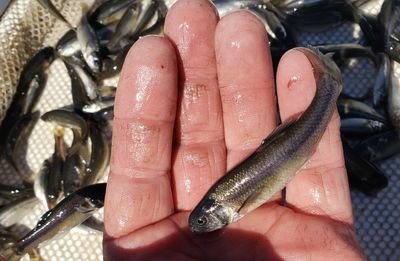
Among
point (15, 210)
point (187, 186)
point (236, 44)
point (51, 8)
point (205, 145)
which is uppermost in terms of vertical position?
point (51, 8)

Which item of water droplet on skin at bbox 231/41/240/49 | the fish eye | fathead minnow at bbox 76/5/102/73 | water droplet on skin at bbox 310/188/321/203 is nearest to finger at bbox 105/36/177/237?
the fish eye

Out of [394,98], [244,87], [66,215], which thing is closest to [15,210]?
[66,215]

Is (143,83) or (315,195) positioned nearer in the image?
(315,195)

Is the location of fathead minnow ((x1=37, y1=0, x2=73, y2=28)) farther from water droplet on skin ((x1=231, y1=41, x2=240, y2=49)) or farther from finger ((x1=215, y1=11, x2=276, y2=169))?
water droplet on skin ((x1=231, y1=41, x2=240, y2=49))

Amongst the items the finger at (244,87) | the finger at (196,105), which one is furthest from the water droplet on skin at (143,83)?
the finger at (244,87)

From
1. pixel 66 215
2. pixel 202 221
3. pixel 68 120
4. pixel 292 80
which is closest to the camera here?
pixel 202 221

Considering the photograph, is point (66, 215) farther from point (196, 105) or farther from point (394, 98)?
point (394, 98)
